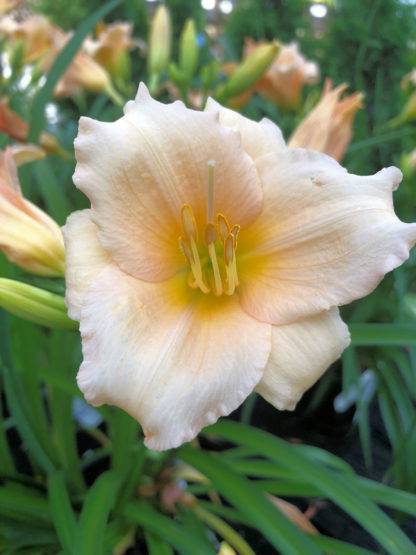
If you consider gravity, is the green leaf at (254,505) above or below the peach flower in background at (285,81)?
below

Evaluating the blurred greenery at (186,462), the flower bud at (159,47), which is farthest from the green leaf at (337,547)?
the flower bud at (159,47)

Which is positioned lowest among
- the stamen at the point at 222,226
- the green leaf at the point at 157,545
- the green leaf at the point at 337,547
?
the green leaf at the point at 157,545

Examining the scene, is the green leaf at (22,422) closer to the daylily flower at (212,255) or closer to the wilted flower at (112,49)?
the daylily flower at (212,255)

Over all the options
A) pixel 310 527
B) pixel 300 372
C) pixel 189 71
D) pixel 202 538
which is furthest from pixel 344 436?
pixel 189 71

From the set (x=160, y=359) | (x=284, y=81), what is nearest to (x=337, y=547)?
(x=160, y=359)

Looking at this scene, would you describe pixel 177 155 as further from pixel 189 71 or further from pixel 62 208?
pixel 189 71

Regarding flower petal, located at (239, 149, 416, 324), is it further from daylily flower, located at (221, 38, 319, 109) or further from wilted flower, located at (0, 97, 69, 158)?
daylily flower, located at (221, 38, 319, 109)

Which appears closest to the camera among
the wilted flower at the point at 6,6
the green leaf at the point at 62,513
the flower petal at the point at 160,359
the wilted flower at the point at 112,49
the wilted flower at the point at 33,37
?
the flower petal at the point at 160,359
